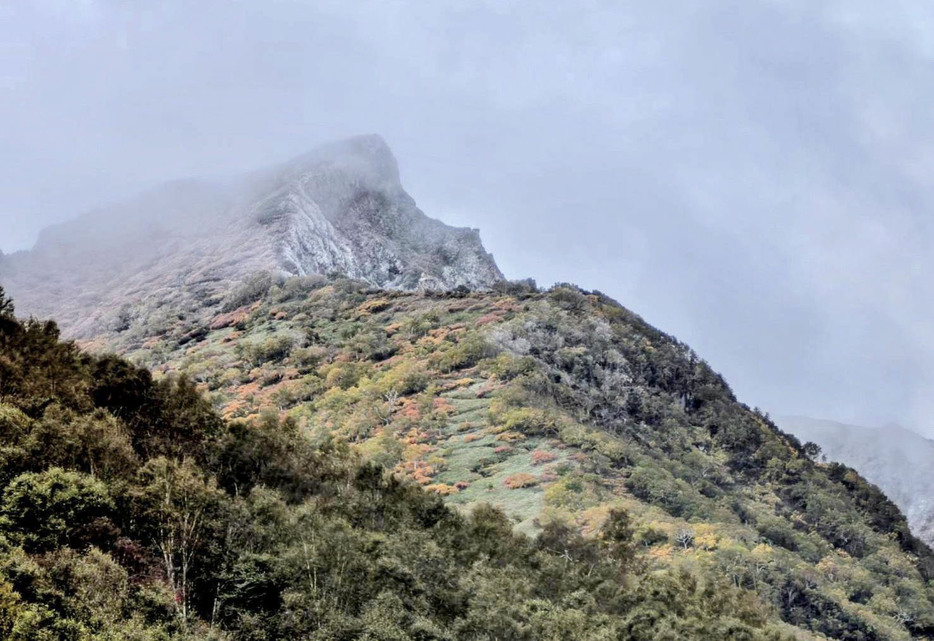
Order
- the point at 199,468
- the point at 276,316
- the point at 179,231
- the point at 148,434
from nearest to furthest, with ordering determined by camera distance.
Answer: the point at 199,468, the point at 148,434, the point at 276,316, the point at 179,231

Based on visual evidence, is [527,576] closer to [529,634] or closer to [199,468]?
[529,634]

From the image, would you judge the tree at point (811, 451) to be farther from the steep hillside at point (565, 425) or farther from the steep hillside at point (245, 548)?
the steep hillside at point (245, 548)

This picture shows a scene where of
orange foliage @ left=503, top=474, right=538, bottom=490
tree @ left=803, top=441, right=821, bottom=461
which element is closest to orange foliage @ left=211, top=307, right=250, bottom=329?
orange foliage @ left=503, top=474, right=538, bottom=490

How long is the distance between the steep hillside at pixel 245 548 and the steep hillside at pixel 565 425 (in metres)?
5.59

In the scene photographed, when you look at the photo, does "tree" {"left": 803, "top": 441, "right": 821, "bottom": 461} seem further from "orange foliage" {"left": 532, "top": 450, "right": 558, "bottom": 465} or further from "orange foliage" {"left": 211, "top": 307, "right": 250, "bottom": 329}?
"orange foliage" {"left": 211, "top": 307, "right": 250, "bottom": 329}

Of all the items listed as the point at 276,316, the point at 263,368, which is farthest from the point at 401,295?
the point at 263,368

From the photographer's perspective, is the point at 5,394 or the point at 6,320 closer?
the point at 5,394

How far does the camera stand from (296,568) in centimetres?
3406

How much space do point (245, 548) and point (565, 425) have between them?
141 feet

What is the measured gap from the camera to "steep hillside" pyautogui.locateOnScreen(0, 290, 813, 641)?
29109mm

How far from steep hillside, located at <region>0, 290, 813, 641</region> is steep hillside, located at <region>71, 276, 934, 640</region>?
559 centimetres

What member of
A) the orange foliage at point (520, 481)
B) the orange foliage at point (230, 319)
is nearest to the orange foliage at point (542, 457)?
the orange foliage at point (520, 481)

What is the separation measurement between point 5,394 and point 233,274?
114023 millimetres

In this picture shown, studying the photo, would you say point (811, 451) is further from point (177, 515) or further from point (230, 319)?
point (177, 515)
